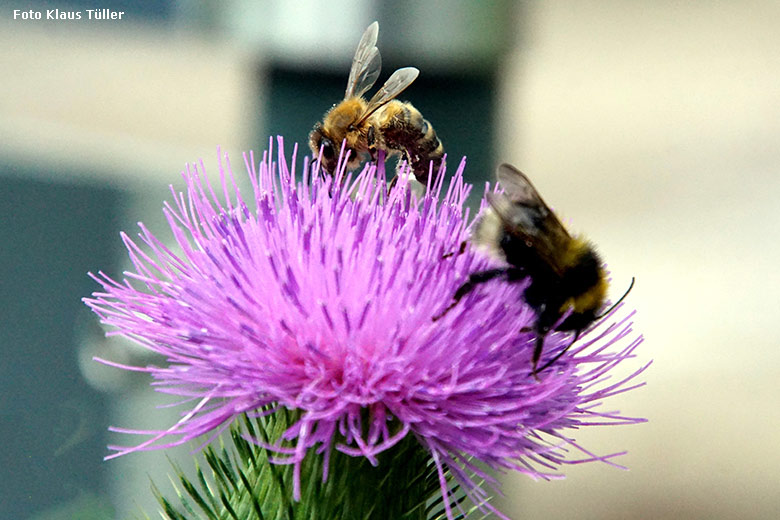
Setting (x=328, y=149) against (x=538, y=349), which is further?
(x=328, y=149)

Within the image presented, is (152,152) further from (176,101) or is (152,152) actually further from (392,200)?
(176,101)

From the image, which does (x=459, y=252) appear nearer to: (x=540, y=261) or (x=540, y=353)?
(x=540, y=261)

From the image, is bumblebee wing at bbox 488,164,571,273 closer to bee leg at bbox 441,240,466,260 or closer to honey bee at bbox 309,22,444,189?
bee leg at bbox 441,240,466,260

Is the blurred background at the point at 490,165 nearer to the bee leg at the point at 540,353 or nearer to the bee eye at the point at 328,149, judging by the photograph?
the bee eye at the point at 328,149

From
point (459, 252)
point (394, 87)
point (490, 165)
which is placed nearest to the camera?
point (459, 252)

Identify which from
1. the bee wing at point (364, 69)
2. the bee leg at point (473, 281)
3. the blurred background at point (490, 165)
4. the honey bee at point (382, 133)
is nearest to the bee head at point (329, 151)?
the honey bee at point (382, 133)

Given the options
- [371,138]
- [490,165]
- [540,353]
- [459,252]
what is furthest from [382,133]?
[490,165]

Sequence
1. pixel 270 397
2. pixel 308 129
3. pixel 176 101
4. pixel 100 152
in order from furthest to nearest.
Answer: pixel 176 101 → pixel 100 152 → pixel 308 129 → pixel 270 397

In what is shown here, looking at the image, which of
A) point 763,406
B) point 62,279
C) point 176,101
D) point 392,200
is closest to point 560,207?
point 763,406
